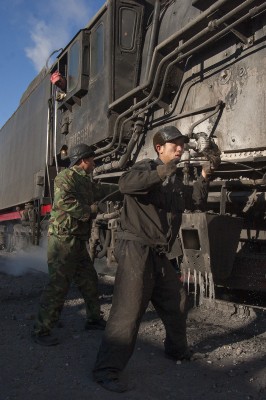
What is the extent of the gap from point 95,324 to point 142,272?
148cm

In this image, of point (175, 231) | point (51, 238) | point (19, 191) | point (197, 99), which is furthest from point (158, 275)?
point (19, 191)

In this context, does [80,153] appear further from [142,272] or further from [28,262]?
[28,262]

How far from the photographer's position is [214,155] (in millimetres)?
3527

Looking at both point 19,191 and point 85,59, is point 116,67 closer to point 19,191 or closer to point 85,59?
point 85,59

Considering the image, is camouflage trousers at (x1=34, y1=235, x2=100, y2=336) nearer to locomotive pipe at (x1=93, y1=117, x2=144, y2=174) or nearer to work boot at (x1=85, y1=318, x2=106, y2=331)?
work boot at (x1=85, y1=318, x2=106, y2=331)

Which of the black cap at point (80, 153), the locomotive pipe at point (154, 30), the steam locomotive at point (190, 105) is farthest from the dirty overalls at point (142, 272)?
the locomotive pipe at point (154, 30)

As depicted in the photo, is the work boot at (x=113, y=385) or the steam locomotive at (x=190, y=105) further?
the steam locomotive at (x=190, y=105)

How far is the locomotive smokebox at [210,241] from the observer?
345 cm

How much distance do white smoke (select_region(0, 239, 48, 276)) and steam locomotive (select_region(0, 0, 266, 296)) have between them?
231 cm

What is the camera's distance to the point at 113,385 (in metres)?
2.61

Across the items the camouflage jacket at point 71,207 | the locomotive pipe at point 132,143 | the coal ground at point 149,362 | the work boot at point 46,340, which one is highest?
the locomotive pipe at point 132,143

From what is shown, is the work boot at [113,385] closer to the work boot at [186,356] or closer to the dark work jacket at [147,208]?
the work boot at [186,356]

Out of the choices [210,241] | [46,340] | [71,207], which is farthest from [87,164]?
[46,340]

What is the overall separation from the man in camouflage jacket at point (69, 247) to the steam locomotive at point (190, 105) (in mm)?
491
